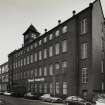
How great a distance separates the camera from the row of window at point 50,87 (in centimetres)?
4117

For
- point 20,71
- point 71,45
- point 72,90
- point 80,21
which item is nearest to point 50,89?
point 72,90

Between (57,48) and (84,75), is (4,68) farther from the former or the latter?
(84,75)

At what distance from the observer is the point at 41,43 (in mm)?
53531

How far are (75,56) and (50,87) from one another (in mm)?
11467

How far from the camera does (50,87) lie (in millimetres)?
46562

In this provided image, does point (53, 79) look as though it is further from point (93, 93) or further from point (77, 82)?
point (93, 93)

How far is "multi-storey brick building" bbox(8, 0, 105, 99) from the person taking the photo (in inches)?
1423

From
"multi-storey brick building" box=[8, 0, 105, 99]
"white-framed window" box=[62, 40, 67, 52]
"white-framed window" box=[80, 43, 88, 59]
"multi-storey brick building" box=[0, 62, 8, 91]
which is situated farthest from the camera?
"multi-storey brick building" box=[0, 62, 8, 91]

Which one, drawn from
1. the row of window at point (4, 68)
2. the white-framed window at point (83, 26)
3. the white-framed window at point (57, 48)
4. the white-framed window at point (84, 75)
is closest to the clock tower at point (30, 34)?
the white-framed window at point (57, 48)

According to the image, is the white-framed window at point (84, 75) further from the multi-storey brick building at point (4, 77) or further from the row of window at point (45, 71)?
the multi-storey brick building at point (4, 77)

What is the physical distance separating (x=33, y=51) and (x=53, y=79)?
15.4m

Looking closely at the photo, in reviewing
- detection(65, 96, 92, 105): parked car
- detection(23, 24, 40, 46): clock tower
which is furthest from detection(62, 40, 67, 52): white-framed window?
detection(23, 24, 40, 46): clock tower

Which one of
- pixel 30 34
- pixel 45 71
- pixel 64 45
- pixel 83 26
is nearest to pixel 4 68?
pixel 30 34

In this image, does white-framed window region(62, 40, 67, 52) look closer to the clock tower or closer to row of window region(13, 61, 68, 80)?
row of window region(13, 61, 68, 80)
